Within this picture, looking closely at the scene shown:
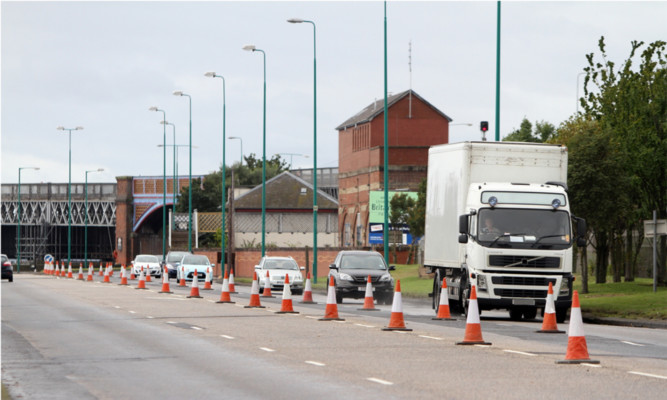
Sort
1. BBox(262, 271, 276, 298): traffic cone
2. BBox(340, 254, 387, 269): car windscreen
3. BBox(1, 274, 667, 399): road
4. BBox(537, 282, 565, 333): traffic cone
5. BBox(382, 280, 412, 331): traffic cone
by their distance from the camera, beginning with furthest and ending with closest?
BBox(262, 271, 276, 298): traffic cone
BBox(340, 254, 387, 269): car windscreen
BBox(382, 280, 412, 331): traffic cone
BBox(537, 282, 565, 333): traffic cone
BBox(1, 274, 667, 399): road

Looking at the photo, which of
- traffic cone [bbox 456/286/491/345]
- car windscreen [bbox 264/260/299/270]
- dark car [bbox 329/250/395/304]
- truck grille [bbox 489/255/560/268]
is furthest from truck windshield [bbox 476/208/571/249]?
car windscreen [bbox 264/260/299/270]

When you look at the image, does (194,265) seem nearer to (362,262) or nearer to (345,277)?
(362,262)

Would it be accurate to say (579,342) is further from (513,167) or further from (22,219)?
(22,219)

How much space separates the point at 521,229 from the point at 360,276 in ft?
33.6

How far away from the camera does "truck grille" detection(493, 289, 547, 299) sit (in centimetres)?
2588

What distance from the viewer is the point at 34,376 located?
46.2 ft

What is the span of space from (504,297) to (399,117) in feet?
242

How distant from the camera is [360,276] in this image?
3538 centimetres

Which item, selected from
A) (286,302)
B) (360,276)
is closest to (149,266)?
(360,276)

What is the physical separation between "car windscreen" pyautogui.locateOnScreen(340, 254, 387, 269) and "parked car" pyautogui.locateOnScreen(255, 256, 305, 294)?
7.53 meters

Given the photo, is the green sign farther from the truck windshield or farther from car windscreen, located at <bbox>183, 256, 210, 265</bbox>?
the truck windshield

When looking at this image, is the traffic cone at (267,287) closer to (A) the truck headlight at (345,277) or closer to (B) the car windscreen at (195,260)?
(A) the truck headlight at (345,277)

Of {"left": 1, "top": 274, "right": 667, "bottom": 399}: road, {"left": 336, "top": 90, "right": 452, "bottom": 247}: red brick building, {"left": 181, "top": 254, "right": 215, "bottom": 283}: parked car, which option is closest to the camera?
{"left": 1, "top": 274, "right": 667, "bottom": 399}: road

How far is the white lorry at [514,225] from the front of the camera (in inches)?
1012
